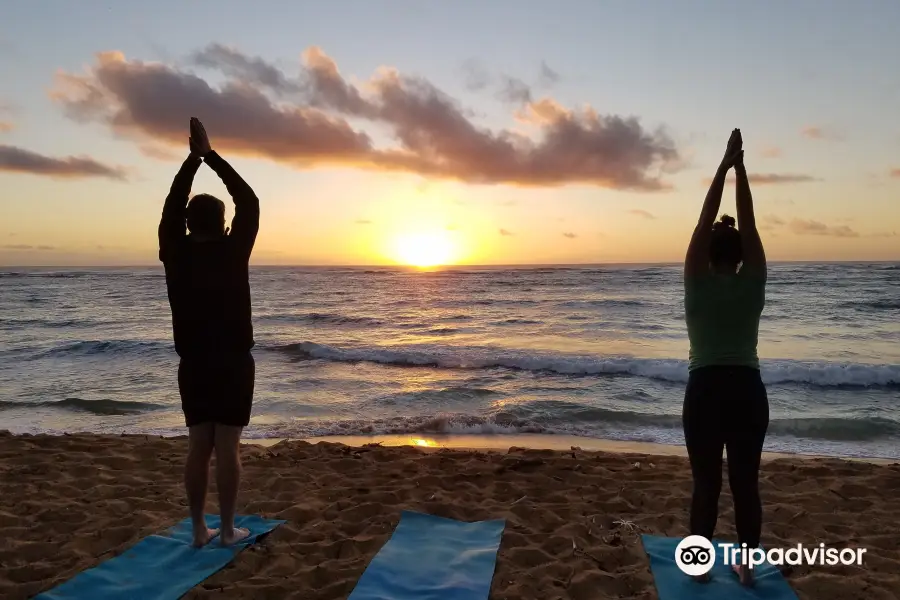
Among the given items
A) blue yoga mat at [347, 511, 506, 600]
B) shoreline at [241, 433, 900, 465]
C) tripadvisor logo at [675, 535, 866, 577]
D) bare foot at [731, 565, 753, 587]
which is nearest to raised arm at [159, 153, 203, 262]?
blue yoga mat at [347, 511, 506, 600]

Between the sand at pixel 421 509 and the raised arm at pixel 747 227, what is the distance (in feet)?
5.89

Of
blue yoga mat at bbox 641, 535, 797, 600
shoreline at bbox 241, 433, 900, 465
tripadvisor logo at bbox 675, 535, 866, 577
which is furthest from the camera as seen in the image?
shoreline at bbox 241, 433, 900, 465

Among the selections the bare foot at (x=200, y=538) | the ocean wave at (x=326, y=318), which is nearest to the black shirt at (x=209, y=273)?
the bare foot at (x=200, y=538)

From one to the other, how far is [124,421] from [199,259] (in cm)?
627

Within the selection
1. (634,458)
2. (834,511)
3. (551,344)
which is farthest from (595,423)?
(551,344)

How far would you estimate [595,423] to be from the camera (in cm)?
788

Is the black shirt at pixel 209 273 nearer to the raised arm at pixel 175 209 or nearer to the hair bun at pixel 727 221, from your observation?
the raised arm at pixel 175 209

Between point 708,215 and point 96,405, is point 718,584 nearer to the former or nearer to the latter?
point 708,215

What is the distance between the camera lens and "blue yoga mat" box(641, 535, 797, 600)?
2.94 metres

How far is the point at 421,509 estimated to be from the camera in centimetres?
419

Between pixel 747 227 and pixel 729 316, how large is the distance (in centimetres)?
43

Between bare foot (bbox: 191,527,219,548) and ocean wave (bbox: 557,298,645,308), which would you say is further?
ocean wave (bbox: 557,298,645,308)

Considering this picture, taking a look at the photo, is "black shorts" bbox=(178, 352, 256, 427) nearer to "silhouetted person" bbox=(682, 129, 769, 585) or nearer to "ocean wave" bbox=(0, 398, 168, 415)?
"silhouetted person" bbox=(682, 129, 769, 585)

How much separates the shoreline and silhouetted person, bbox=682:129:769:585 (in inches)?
142
